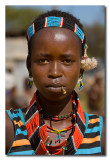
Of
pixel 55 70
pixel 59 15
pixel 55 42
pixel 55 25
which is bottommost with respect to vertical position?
pixel 55 70

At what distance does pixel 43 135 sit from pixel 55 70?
2.07ft

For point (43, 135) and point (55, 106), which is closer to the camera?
point (43, 135)

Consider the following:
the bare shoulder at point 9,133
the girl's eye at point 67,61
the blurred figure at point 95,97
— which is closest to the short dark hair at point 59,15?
the girl's eye at point 67,61

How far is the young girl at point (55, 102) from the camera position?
2014 mm

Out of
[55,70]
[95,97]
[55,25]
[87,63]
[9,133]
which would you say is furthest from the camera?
[95,97]

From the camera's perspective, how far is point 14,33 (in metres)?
18.3

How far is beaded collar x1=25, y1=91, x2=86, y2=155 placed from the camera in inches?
82.4

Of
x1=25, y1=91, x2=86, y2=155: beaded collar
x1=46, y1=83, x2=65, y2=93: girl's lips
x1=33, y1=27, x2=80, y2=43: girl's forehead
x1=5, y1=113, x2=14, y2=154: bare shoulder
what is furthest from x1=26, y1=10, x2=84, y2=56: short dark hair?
x1=5, y1=113, x2=14, y2=154: bare shoulder

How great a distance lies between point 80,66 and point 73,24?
1.38 feet

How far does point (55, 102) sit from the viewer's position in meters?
2.23

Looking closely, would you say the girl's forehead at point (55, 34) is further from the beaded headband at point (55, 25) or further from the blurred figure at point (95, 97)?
the blurred figure at point (95, 97)

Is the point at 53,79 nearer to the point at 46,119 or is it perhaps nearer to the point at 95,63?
the point at 46,119

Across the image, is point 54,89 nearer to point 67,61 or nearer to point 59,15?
point 67,61

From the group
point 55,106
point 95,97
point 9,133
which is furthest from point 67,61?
point 95,97
